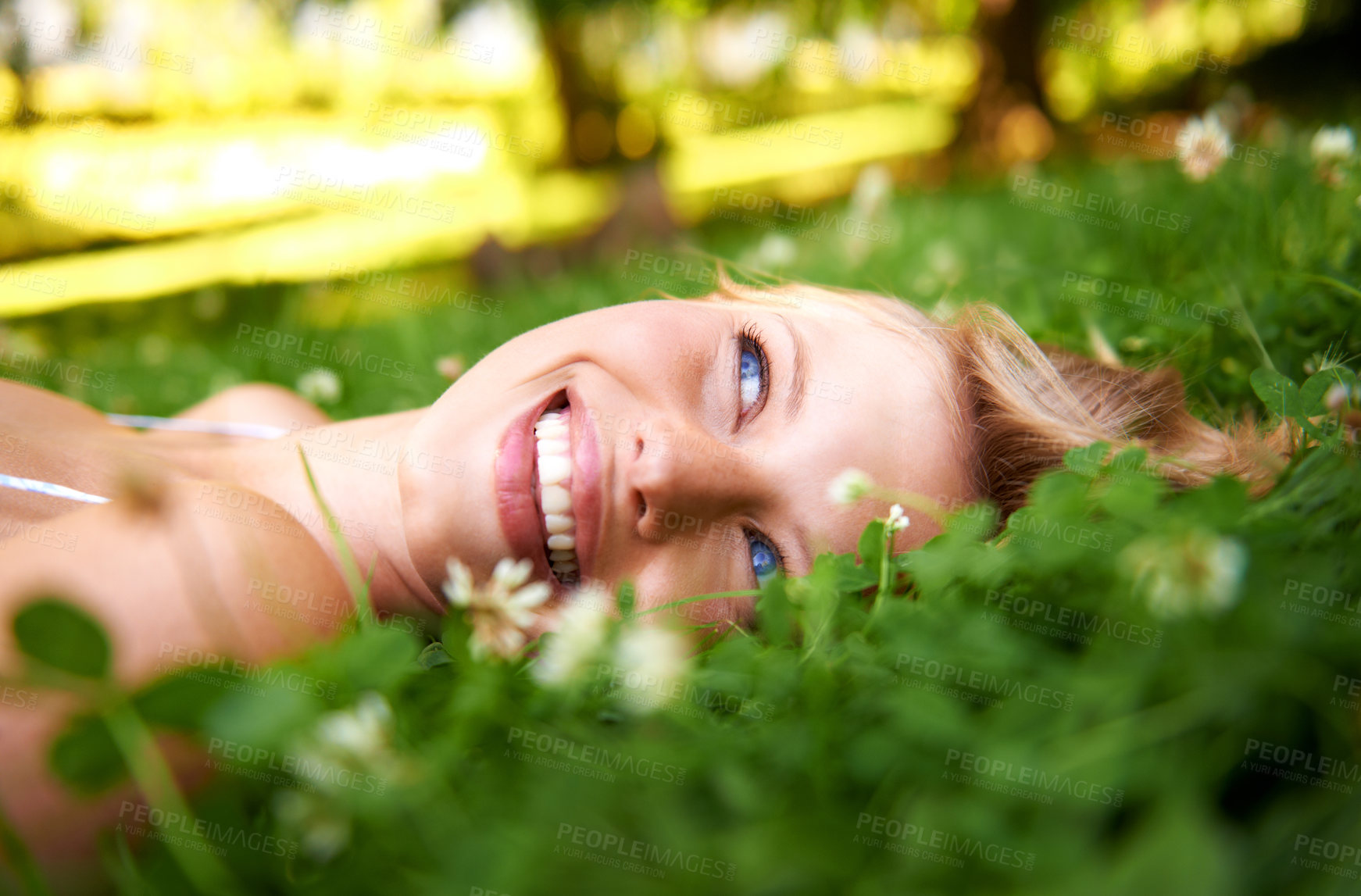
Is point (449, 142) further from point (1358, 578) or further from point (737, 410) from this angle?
point (1358, 578)

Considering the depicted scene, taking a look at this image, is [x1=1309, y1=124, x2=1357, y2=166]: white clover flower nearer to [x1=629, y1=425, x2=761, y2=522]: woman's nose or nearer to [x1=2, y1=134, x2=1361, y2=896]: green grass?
[x1=2, y1=134, x2=1361, y2=896]: green grass

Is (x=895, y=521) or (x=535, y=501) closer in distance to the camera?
(x=895, y=521)

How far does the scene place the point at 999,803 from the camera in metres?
0.66

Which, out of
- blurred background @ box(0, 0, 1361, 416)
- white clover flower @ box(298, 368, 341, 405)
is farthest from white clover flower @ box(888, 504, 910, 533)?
white clover flower @ box(298, 368, 341, 405)

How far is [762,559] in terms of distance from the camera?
150cm

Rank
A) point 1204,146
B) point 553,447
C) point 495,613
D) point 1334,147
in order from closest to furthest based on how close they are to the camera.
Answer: point 495,613 → point 553,447 → point 1204,146 → point 1334,147

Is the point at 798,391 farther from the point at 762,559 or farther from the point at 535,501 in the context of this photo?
the point at 535,501

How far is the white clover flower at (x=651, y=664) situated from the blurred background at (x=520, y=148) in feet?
4.86

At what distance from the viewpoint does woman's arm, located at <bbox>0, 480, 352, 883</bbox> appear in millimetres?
927

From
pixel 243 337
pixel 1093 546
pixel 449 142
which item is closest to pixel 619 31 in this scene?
pixel 449 142

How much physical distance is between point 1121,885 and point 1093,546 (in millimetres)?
494

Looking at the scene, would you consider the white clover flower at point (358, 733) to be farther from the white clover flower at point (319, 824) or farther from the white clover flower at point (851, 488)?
the white clover flower at point (851, 488)

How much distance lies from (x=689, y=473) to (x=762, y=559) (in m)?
0.21

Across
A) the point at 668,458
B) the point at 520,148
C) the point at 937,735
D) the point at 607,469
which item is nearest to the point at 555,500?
the point at 607,469
